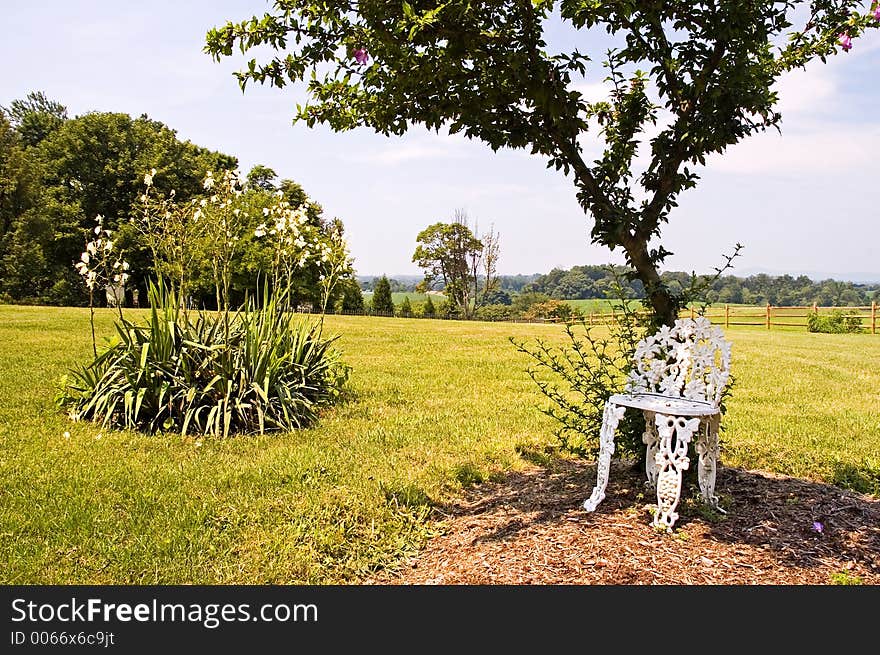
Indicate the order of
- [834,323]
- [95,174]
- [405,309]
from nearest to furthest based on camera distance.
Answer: [834,323] < [95,174] < [405,309]

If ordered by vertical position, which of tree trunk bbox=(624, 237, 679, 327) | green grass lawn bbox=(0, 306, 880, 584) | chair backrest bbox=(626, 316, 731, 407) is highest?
tree trunk bbox=(624, 237, 679, 327)

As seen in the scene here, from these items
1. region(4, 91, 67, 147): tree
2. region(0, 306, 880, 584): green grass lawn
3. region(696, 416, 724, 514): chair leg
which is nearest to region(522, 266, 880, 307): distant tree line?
region(0, 306, 880, 584): green grass lawn

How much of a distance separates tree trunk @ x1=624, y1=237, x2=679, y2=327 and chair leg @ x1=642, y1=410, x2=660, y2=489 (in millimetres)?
629

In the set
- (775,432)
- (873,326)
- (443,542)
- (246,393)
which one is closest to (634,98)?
(443,542)

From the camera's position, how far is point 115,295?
6.14 metres

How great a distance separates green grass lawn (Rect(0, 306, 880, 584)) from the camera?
332 centimetres

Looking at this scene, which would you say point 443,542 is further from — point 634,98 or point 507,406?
point 507,406

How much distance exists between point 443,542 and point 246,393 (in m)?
3.05

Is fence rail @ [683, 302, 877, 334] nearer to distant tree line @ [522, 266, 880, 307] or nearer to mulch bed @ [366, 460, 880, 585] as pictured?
distant tree line @ [522, 266, 880, 307]

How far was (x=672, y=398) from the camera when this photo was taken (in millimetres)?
3766

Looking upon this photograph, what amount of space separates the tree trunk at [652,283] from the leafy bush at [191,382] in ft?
11.5

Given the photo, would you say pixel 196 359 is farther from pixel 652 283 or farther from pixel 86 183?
pixel 86 183

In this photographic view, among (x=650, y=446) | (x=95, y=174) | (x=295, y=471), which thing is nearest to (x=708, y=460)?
(x=650, y=446)

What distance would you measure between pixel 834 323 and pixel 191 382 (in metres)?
26.1
